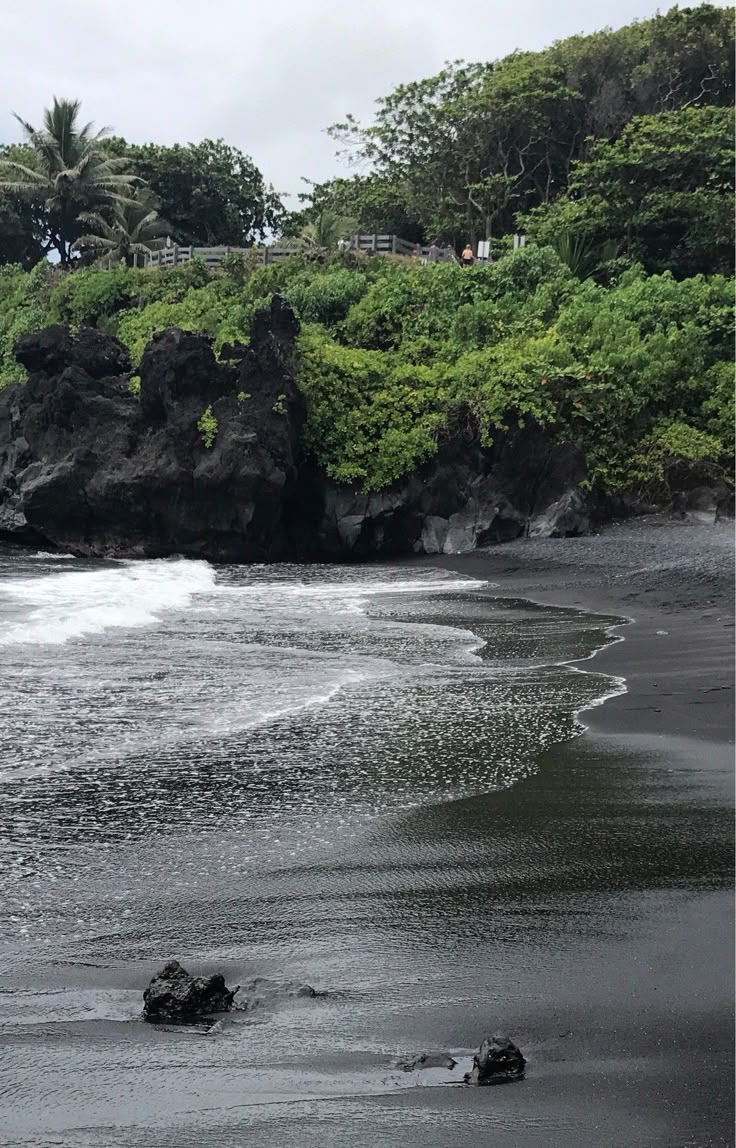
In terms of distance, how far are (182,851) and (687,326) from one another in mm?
22898

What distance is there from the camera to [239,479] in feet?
76.3

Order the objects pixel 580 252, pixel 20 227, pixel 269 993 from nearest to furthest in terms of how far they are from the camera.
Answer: pixel 269 993
pixel 580 252
pixel 20 227

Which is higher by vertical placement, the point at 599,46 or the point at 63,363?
the point at 599,46

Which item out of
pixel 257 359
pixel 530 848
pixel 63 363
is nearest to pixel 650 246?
pixel 257 359

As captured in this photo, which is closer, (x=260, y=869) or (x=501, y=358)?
(x=260, y=869)

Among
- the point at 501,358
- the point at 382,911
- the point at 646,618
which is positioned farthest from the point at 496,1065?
the point at 501,358

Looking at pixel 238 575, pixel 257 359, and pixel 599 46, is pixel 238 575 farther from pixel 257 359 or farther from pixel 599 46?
pixel 599 46

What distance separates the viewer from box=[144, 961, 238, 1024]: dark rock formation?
3.61 metres

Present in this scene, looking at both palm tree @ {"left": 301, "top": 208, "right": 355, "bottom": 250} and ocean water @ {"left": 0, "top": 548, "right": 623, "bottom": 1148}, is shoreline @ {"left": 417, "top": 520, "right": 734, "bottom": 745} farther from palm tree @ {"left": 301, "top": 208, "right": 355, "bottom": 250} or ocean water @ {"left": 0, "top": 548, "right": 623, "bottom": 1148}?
palm tree @ {"left": 301, "top": 208, "right": 355, "bottom": 250}

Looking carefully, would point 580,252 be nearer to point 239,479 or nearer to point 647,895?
point 239,479

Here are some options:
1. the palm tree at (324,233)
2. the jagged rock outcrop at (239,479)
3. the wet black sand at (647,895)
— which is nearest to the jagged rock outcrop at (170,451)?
the jagged rock outcrop at (239,479)

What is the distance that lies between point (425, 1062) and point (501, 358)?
22.7m

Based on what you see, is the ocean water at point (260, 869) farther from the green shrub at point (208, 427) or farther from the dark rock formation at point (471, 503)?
the green shrub at point (208, 427)

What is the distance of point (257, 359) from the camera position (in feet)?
80.1
